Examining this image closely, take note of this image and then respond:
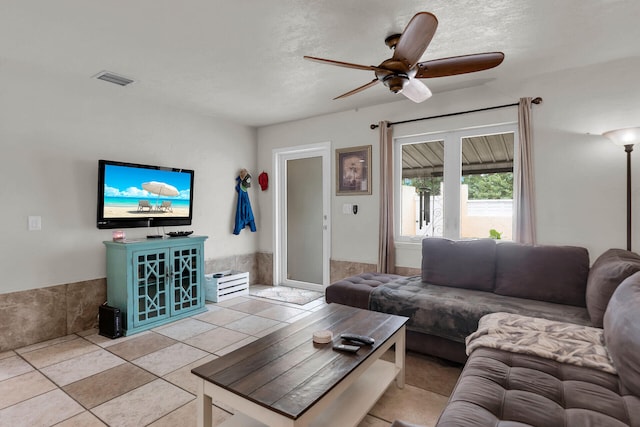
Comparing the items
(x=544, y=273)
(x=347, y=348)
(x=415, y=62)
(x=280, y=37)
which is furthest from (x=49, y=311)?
(x=544, y=273)

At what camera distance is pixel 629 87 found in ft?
9.41

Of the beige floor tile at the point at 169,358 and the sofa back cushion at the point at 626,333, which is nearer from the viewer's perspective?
the sofa back cushion at the point at 626,333

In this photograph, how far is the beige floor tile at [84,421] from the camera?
187 centimetres

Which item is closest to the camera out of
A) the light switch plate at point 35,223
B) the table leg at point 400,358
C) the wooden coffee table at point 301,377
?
→ the wooden coffee table at point 301,377

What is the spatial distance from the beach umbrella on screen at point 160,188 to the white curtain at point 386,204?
2531 mm

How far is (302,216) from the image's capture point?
5078 mm

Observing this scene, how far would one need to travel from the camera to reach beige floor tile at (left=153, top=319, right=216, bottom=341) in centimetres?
321

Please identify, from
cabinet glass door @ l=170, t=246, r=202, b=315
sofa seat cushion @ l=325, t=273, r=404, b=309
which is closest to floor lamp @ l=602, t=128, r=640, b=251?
sofa seat cushion @ l=325, t=273, r=404, b=309

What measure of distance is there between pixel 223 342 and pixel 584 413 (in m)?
2.64

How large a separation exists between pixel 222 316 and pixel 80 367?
1.42m

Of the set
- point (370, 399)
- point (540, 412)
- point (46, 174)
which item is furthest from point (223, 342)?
point (540, 412)

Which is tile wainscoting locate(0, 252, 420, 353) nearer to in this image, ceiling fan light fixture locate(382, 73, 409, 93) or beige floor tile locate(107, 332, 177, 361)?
beige floor tile locate(107, 332, 177, 361)

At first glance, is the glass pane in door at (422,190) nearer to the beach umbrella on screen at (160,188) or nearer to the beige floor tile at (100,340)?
the beach umbrella on screen at (160,188)

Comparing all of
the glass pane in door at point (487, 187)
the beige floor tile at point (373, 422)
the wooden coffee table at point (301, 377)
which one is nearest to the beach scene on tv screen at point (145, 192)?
the wooden coffee table at point (301, 377)
